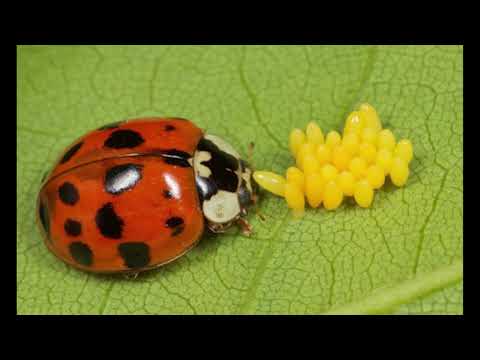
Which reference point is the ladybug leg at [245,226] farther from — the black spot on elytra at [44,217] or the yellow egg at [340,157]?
the black spot on elytra at [44,217]

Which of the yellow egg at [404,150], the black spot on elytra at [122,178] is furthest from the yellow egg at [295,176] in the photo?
the black spot on elytra at [122,178]

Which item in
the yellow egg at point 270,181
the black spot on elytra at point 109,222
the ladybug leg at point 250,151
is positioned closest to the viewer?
the black spot on elytra at point 109,222

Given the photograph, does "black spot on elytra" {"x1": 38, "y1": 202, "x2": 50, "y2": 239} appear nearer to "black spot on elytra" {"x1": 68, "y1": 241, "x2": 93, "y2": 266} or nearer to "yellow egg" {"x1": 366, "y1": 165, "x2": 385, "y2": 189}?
"black spot on elytra" {"x1": 68, "y1": 241, "x2": 93, "y2": 266}

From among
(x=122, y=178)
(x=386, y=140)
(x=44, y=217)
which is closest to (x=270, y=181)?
(x=386, y=140)

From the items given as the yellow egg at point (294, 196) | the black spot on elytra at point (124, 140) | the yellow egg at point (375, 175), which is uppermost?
the black spot on elytra at point (124, 140)

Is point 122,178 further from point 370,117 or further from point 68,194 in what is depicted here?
point 370,117

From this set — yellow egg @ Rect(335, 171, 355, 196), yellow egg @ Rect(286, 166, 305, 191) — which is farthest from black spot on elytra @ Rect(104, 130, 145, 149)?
yellow egg @ Rect(335, 171, 355, 196)

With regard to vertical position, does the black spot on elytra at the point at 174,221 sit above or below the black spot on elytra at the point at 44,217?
above

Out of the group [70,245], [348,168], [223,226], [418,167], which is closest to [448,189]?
[418,167]
